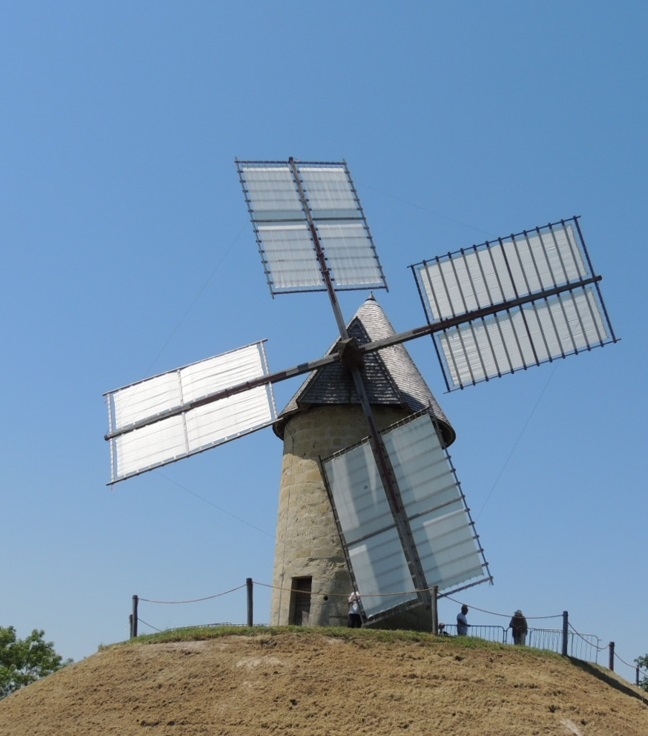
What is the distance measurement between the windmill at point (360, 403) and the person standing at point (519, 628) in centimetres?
163

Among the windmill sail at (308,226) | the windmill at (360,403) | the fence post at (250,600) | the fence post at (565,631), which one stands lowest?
the fence post at (565,631)

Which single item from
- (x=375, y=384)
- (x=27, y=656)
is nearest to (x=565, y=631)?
(x=375, y=384)

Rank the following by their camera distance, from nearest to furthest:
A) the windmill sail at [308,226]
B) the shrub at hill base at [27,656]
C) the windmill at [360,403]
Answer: the windmill at [360,403] → the windmill sail at [308,226] → the shrub at hill base at [27,656]

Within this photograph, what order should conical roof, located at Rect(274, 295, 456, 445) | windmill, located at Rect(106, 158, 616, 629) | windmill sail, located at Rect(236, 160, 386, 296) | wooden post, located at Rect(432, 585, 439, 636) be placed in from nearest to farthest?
1. wooden post, located at Rect(432, 585, 439, 636)
2. windmill, located at Rect(106, 158, 616, 629)
3. conical roof, located at Rect(274, 295, 456, 445)
4. windmill sail, located at Rect(236, 160, 386, 296)

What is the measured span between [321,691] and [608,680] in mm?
6026

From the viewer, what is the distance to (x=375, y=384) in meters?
22.5

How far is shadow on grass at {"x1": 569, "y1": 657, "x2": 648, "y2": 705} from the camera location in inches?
752

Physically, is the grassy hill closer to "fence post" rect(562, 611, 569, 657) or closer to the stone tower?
"fence post" rect(562, 611, 569, 657)


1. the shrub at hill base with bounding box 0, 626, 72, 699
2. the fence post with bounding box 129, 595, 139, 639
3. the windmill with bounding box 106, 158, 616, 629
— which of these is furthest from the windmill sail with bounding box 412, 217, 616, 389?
the shrub at hill base with bounding box 0, 626, 72, 699

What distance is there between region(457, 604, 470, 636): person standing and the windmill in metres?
0.67

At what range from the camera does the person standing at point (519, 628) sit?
20.5m

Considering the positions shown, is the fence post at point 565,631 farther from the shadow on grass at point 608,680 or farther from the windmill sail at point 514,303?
the windmill sail at point 514,303

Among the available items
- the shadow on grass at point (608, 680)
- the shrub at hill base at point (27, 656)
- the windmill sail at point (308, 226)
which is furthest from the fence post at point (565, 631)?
the shrub at hill base at point (27, 656)

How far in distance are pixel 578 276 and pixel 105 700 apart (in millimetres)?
12402
